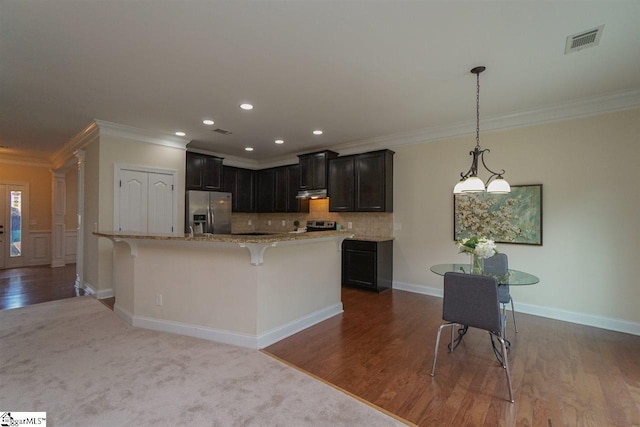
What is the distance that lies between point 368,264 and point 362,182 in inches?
57.9

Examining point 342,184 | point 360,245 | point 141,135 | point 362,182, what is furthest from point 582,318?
point 141,135

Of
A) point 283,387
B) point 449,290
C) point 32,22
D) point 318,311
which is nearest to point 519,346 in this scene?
point 449,290

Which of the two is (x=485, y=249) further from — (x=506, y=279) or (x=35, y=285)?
(x=35, y=285)

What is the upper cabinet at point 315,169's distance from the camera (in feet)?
19.0

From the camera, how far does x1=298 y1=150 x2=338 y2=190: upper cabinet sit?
5789 mm

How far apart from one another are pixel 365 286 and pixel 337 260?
1.30 metres

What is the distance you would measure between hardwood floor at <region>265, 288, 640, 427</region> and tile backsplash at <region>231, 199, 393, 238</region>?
200 cm

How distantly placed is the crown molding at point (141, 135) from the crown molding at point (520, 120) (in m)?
3.14

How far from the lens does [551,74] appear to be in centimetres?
289

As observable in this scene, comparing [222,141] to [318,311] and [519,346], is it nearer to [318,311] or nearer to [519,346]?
[318,311]

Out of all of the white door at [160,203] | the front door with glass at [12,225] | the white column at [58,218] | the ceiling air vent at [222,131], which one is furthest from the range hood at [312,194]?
the front door with glass at [12,225]

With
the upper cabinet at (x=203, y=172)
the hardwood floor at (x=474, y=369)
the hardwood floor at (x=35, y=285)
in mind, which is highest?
the upper cabinet at (x=203, y=172)

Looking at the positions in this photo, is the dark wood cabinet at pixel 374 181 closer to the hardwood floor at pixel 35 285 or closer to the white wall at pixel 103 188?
the white wall at pixel 103 188

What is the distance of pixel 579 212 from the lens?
12.0 feet
